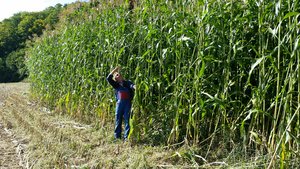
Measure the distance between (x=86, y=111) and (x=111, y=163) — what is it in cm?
298

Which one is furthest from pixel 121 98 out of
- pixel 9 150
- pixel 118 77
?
pixel 9 150

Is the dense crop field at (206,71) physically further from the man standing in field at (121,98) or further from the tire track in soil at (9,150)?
the tire track in soil at (9,150)

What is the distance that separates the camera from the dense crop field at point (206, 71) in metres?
3.39

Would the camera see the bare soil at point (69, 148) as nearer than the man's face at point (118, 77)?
Yes

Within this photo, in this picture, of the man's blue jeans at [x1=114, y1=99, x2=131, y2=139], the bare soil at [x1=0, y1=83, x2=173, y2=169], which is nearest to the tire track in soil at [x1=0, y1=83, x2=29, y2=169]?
the bare soil at [x1=0, y1=83, x2=173, y2=169]

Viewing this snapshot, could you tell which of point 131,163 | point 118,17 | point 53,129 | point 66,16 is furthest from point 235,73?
point 66,16

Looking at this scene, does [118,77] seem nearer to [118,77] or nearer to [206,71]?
[118,77]

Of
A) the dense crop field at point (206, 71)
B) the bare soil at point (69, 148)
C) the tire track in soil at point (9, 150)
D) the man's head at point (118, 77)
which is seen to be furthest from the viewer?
the man's head at point (118, 77)

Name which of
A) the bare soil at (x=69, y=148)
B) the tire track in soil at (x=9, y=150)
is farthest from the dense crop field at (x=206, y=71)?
the tire track in soil at (x=9, y=150)

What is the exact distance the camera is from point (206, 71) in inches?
173

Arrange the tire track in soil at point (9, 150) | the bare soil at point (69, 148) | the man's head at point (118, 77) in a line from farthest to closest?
the man's head at point (118, 77) < the tire track in soil at point (9, 150) < the bare soil at point (69, 148)

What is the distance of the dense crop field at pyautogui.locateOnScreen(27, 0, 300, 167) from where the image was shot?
11.1 ft

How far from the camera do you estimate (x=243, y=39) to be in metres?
4.01

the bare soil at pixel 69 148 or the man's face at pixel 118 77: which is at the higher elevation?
the man's face at pixel 118 77
